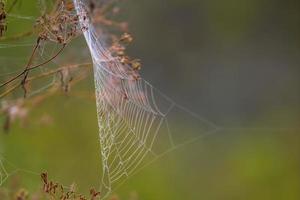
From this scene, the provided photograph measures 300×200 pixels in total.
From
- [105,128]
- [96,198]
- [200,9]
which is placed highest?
[200,9]

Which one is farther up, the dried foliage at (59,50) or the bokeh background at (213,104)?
the bokeh background at (213,104)

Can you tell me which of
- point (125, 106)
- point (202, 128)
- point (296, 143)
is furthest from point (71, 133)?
point (125, 106)

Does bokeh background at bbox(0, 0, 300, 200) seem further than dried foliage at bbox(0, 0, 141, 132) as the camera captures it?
Yes

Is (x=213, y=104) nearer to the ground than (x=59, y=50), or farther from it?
farther from it

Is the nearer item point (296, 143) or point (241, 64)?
point (296, 143)

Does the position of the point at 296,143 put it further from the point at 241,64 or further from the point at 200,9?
the point at 200,9

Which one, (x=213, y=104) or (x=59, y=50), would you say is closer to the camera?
(x=59, y=50)

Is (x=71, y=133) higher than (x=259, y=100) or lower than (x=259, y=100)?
lower

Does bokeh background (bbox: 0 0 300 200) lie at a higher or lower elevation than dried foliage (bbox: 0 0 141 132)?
higher
